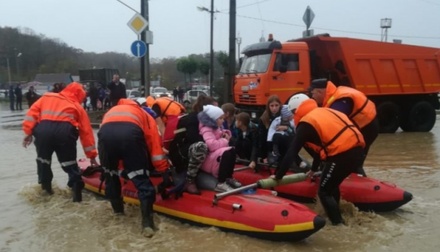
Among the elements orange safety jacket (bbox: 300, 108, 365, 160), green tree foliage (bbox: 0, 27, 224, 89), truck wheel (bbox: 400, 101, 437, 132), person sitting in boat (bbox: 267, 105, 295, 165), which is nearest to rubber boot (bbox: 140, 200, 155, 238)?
orange safety jacket (bbox: 300, 108, 365, 160)

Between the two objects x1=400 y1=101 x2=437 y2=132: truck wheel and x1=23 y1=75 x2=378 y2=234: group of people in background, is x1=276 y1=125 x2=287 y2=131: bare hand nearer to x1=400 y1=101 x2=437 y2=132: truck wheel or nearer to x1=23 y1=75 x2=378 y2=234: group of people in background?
x1=23 y1=75 x2=378 y2=234: group of people in background

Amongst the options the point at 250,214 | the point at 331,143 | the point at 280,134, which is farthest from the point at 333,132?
the point at 280,134

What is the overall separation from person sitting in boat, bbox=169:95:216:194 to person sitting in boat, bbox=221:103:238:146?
1575mm

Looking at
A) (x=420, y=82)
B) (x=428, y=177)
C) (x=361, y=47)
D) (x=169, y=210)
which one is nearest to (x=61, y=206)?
(x=169, y=210)

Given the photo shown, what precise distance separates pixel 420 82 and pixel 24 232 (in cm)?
1373

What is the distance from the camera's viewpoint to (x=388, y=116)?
15875 mm

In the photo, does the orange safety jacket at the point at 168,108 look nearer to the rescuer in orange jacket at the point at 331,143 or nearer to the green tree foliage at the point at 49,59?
the rescuer in orange jacket at the point at 331,143

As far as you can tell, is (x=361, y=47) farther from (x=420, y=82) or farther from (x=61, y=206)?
(x=61, y=206)

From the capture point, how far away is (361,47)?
15.3m

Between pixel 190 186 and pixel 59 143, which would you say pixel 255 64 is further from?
pixel 190 186

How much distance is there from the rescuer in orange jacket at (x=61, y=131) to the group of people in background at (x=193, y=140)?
1cm

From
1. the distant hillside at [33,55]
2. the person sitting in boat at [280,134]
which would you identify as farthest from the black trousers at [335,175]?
the distant hillside at [33,55]

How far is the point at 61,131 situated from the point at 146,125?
1672 mm

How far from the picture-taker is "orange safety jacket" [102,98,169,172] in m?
5.89
